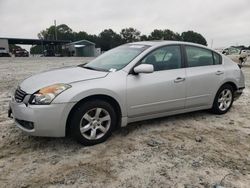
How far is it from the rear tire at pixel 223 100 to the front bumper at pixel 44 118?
318 centimetres

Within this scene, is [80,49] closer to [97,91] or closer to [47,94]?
[97,91]

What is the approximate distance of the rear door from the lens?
17.4ft

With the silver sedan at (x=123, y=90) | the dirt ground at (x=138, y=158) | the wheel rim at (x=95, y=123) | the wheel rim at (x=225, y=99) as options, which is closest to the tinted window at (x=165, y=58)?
the silver sedan at (x=123, y=90)

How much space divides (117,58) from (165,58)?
0.84m

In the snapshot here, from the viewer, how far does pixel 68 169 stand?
3.54 metres

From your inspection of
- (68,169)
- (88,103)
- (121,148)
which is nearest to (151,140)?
(121,148)

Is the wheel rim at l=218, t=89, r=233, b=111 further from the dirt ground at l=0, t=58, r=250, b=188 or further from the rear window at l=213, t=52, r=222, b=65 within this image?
the dirt ground at l=0, t=58, r=250, b=188

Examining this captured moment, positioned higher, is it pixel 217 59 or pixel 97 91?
pixel 217 59

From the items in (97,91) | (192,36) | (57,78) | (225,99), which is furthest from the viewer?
(192,36)

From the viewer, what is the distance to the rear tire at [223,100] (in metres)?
5.85

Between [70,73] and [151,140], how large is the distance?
1652 mm

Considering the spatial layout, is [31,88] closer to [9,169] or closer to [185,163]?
[9,169]

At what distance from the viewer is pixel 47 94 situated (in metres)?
3.94

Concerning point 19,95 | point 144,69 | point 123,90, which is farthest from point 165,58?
point 19,95
